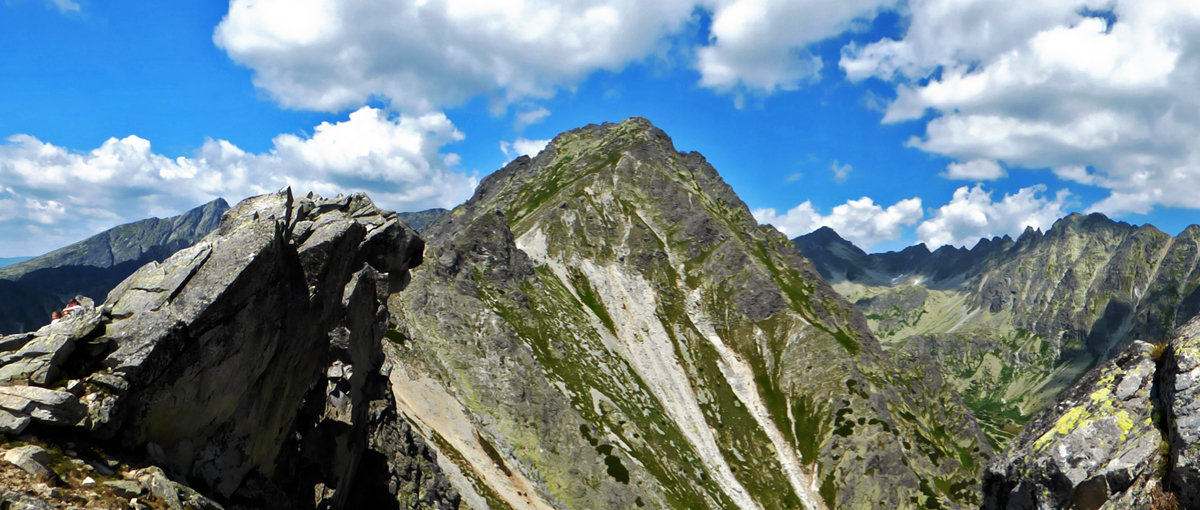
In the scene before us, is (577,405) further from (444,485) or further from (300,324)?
(300,324)

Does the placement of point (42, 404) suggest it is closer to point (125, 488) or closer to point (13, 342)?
point (125, 488)

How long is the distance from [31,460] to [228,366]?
9.80 meters

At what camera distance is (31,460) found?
18000mm

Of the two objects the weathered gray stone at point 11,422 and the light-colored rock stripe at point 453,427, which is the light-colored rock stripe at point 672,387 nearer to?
the light-colored rock stripe at point 453,427

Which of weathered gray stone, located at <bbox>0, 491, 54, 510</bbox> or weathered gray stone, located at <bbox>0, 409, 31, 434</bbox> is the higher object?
weathered gray stone, located at <bbox>0, 409, 31, 434</bbox>

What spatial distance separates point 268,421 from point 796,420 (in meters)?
168

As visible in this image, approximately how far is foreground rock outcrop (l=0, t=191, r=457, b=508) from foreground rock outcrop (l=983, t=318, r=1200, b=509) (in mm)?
26044

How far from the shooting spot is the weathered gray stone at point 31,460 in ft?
58.1

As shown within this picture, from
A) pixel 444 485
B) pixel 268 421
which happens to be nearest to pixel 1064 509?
pixel 268 421

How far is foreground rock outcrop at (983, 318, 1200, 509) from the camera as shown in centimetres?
1121

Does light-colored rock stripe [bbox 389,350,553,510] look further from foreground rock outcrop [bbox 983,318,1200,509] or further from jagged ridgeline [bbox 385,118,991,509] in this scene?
foreground rock outcrop [bbox 983,318,1200,509]

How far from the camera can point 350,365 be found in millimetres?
48469

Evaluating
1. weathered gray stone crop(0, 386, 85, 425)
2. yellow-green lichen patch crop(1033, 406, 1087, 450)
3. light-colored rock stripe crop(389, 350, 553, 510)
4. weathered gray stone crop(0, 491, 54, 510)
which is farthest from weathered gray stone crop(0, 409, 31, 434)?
light-colored rock stripe crop(389, 350, 553, 510)

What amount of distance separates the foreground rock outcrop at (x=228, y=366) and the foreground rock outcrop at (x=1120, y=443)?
26.0 metres
